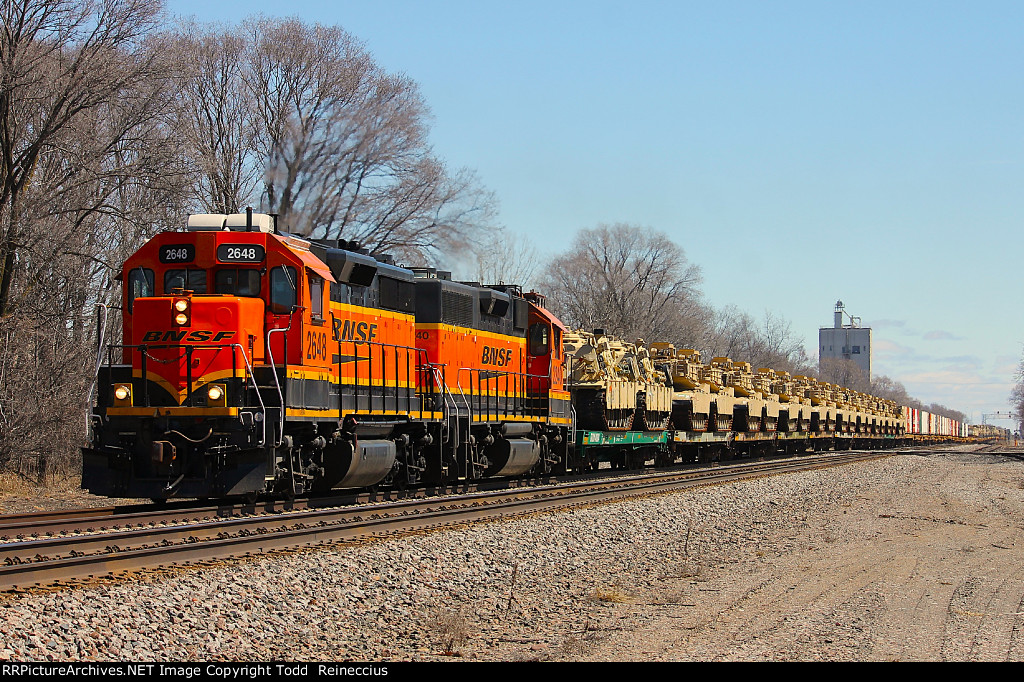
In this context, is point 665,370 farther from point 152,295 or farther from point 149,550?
point 149,550

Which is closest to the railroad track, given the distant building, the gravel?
the gravel

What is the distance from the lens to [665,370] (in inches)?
1280

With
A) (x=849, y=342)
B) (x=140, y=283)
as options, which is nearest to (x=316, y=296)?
(x=140, y=283)

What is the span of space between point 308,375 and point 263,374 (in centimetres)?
70

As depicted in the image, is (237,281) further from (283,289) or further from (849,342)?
(849,342)

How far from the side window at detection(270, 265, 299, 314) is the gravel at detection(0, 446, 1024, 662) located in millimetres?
3766

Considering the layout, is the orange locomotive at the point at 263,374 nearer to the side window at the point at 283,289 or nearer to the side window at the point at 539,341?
the side window at the point at 283,289

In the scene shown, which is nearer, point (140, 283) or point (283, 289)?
point (283, 289)

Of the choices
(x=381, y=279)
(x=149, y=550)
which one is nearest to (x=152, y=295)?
(x=381, y=279)

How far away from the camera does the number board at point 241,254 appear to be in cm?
1384

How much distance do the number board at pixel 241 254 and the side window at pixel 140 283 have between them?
111 centimetres

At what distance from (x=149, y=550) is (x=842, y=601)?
6.48 meters

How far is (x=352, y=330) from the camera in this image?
15703mm

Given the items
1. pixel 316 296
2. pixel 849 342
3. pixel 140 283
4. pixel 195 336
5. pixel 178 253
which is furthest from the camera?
pixel 849 342
